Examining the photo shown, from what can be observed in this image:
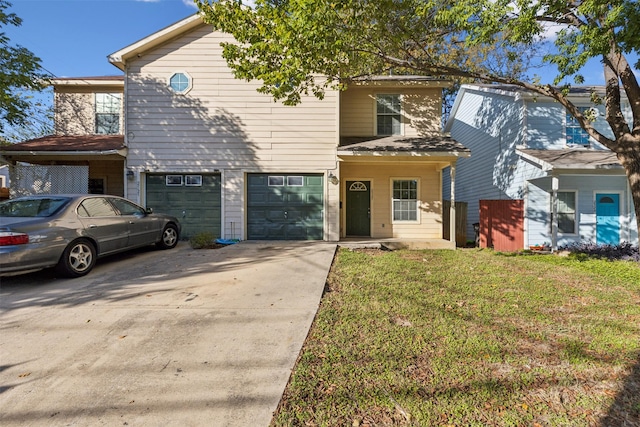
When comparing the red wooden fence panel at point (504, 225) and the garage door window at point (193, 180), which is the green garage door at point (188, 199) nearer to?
the garage door window at point (193, 180)

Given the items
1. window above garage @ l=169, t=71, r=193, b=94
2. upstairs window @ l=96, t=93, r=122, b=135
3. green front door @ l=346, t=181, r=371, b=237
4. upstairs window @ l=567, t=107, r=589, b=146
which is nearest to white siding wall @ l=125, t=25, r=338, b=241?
window above garage @ l=169, t=71, r=193, b=94

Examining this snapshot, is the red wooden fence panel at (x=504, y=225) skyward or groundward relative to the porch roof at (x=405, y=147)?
groundward

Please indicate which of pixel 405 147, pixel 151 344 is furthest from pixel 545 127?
pixel 151 344

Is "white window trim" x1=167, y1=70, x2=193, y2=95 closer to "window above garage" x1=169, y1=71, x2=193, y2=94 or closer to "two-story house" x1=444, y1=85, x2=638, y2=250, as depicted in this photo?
"window above garage" x1=169, y1=71, x2=193, y2=94

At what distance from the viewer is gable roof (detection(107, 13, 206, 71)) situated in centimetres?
961

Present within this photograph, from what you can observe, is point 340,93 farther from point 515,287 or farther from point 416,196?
point 515,287

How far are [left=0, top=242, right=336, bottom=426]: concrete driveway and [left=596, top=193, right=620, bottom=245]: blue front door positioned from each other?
1160cm

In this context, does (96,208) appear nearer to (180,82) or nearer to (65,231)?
(65,231)

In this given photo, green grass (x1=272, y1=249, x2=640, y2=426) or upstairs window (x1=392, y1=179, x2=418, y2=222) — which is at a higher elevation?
upstairs window (x1=392, y1=179, x2=418, y2=222)

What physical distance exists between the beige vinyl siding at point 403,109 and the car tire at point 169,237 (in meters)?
6.50

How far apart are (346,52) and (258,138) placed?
4115mm

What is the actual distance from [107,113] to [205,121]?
4.51 meters

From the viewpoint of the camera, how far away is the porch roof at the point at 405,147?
9.05m

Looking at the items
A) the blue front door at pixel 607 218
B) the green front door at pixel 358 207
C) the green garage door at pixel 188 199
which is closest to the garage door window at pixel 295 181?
the green front door at pixel 358 207
